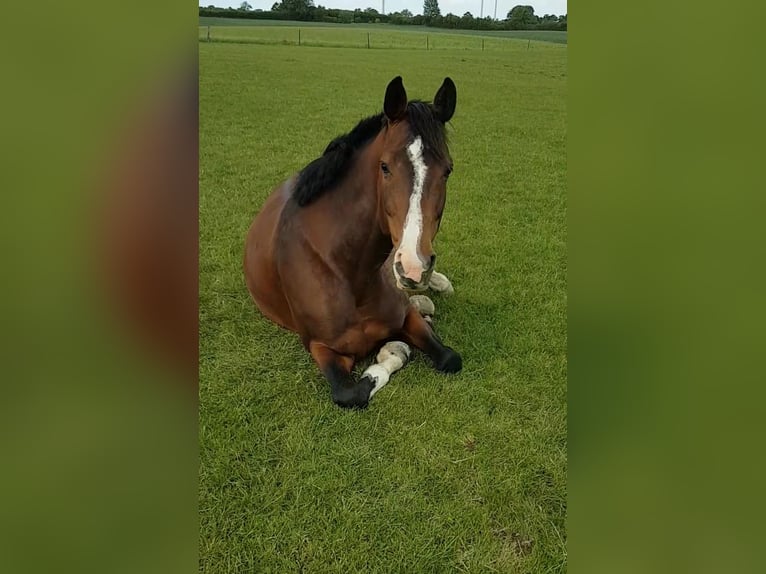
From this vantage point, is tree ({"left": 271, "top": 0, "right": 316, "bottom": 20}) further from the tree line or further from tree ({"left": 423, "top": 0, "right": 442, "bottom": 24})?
tree ({"left": 423, "top": 0, "right": 442, "bottom": 24})

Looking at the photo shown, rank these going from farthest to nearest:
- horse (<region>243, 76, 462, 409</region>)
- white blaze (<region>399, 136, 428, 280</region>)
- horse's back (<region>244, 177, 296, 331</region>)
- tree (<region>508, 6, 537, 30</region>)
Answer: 1. horse's back (<region>244, 177, 296, 331</region>)
2. horse (<region>243, 76, 462, 409</region>)
3. tree (<region>508, 6, 537, 30</region>)
4. white blaze (<region>399, 136, 428, 280</region>)

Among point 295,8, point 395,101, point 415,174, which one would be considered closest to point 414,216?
point 415,174

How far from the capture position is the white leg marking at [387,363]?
161cm

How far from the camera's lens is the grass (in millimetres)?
1200

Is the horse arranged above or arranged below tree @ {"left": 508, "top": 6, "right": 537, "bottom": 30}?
below

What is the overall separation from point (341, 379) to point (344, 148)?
640 mm

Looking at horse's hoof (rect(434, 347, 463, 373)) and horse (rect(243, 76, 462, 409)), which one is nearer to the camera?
horse (rect(243, 76, 462, 409))

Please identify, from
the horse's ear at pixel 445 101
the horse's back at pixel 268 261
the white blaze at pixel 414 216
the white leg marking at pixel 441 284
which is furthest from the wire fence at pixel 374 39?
the white leg marking at pixel 441 284

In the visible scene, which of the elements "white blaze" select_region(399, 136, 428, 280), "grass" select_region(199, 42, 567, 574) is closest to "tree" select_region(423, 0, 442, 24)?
"grass" select_region(199, 42, 567, 574)

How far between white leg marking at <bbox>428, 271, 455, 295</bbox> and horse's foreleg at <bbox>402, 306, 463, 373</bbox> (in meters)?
0.10
